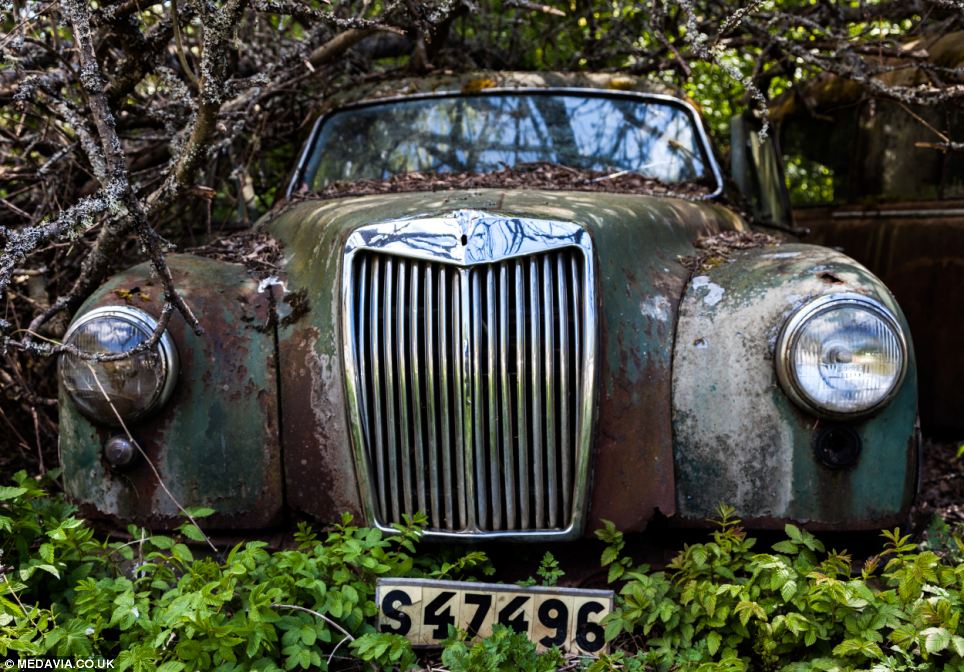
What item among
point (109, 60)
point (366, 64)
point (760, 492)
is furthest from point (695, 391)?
point (366, 64)

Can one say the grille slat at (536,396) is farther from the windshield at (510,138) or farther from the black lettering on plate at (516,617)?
the windshield at (510,138)

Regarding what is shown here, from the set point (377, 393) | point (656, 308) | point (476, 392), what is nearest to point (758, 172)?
point (656, 308)

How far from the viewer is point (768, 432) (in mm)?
2725

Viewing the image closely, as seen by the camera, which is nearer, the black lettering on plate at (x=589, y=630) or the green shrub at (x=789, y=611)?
the green shrub at (x=789, y=611)

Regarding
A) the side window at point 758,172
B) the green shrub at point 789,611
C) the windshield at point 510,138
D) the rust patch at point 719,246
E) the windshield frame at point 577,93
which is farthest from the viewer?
the side window at point 758,172

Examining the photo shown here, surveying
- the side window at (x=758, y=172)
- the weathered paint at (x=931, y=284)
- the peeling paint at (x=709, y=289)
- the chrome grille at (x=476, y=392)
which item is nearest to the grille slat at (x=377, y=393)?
the chrome grille at (x=476, y=392)

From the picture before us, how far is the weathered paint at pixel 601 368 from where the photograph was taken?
2.78 m

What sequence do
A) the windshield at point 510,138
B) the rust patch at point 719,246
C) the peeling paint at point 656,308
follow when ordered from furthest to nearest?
the windshield at point 510,138 → the rust patch at point 719,246 → the peeling paint at point 656,308

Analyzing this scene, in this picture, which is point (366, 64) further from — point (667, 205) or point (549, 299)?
point (549, 299)

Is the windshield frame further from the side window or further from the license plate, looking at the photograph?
the license plate

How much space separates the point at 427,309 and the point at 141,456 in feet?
3.13

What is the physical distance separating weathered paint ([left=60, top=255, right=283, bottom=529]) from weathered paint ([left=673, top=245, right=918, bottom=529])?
1.21 metres

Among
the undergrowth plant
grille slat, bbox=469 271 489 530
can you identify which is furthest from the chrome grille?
the undergrowth plant

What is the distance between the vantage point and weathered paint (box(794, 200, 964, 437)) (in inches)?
210
